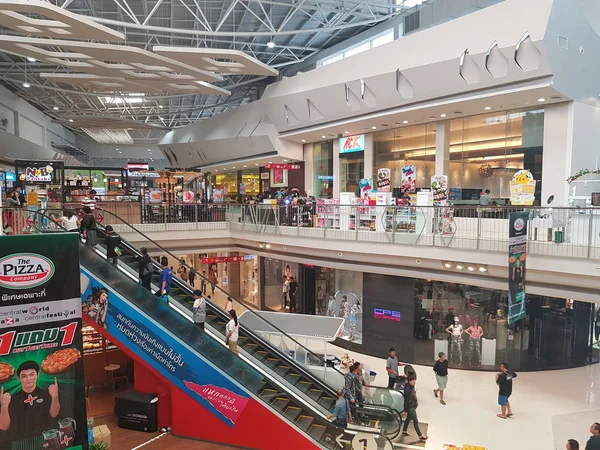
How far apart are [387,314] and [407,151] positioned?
7.98 meters

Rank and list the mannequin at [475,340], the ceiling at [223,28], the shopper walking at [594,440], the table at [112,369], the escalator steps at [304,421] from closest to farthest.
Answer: the shopper walking at [594,440], the escalator steps at [304,421], the table at [112,369], the mannequin at [475,340], the ceiling at [223,28]

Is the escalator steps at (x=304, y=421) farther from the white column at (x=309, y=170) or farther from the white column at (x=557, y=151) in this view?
the white column at (x=309, y=170)

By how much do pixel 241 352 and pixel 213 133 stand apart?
21.9 m

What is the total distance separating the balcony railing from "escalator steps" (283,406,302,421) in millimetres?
5403

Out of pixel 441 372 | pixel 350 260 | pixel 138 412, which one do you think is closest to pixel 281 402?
pixel 138 412

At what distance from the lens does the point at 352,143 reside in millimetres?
21719

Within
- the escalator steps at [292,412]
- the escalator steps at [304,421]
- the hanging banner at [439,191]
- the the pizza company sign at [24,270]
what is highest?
the hanging banner at [439,191]

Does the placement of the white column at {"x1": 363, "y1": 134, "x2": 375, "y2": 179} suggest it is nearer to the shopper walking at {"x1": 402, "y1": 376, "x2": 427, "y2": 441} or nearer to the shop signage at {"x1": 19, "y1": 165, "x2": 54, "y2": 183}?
the shopper walking at {"x1": 402, "y1": 376, "x2": 427, "y2": 441}

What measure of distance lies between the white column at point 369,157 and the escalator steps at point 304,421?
541 inches

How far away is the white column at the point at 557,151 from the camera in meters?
13.2

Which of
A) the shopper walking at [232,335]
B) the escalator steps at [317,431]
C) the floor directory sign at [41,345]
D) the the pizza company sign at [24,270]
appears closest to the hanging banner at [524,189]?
the escalator steps at [317,431]

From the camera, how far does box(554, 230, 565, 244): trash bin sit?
30.2ft

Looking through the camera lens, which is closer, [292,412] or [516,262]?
[292,412]

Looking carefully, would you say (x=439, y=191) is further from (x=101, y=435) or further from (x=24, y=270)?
(x=24, y=270)
